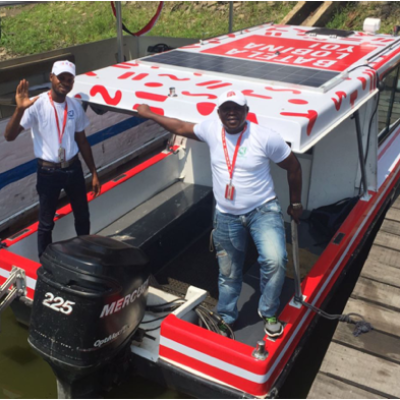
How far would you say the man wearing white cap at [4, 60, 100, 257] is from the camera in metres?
3.65

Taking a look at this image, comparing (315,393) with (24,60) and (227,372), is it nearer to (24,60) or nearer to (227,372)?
(227,372)

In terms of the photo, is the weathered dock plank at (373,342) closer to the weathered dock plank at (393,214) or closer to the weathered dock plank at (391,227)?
the weathered dock plank at (391,227)

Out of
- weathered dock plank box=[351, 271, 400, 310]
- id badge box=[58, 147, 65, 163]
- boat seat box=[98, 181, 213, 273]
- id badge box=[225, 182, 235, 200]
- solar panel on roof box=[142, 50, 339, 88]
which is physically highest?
solar panel on roof box=[142, 50, 339, 88]

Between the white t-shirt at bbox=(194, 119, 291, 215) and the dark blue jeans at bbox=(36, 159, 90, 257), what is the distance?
3.95 ft

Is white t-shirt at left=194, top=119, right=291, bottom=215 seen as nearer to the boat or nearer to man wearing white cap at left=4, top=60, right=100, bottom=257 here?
the boat

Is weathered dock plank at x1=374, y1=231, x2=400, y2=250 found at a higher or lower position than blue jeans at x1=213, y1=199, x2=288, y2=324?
lower

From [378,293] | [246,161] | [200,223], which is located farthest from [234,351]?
[200,223]

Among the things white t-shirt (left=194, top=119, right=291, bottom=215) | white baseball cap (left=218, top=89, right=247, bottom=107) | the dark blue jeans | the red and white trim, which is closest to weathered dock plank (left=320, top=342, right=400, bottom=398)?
the red and white trim

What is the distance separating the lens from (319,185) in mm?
5066

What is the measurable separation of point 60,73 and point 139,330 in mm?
1802

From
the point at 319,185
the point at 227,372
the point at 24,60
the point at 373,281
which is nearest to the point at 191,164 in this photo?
the point at 319,185

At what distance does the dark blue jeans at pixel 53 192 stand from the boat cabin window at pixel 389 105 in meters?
2.85

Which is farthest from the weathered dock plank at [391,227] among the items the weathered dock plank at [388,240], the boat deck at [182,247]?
the boat deck at [182,247]

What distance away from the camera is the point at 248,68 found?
4.00m
